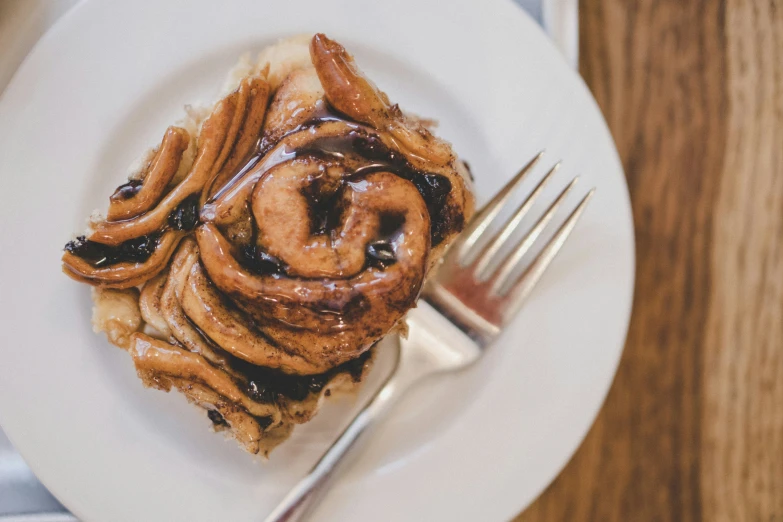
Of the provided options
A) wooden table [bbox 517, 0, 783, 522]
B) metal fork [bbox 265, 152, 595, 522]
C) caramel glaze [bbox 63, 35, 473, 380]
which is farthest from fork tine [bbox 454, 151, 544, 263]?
wooden table [bbox 517, 0, 783, 522]

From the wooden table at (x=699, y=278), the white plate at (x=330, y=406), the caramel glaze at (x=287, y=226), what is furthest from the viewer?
the wooden table at (x=699, y=278)

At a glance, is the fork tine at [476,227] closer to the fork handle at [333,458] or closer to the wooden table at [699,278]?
the fork handle at [333,458]

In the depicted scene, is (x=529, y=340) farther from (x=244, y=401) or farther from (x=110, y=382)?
(x=110, y=382)

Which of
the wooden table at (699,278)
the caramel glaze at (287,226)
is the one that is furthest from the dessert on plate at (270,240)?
the wooden table at (699,278)

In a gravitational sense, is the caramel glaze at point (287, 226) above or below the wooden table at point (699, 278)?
above

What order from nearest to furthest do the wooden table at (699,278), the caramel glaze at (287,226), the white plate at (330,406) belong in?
the caramel glaze at (287,226)
the white plate at (330,406)
the wooden table at (699,278)

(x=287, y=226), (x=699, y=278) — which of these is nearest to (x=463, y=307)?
(x=287, y=226)

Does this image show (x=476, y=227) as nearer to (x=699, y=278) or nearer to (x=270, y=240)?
(x=270, y=240)
